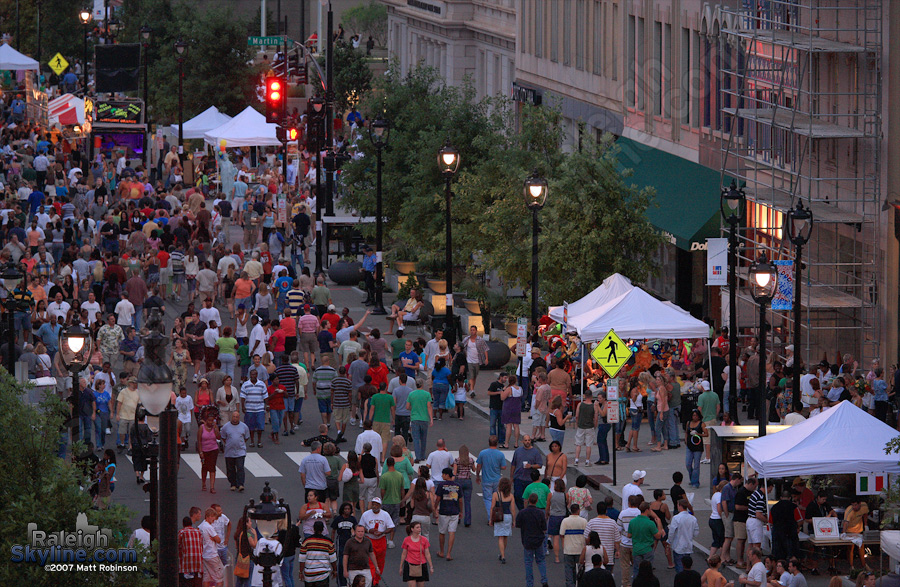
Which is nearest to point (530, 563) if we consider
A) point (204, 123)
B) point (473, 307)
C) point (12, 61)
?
point (473, 307)

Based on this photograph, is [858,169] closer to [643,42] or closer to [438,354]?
[438,354]

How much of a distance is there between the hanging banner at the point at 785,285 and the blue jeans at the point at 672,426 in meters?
2.84

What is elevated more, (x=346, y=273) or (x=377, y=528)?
(x=346, y=273)

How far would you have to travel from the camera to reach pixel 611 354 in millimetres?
24828

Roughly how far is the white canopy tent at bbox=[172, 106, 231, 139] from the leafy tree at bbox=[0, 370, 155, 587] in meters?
48.0

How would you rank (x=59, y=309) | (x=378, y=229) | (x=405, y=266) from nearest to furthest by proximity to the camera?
(x=59, y=309), (x=378, y=229), (x=405, y=266)

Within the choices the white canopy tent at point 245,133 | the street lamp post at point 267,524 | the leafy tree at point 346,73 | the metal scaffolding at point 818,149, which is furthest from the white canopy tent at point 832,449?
the leafy tree at point 346,73

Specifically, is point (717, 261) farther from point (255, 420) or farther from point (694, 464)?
point (255, 420)

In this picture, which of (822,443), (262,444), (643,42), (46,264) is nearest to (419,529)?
(822,443)

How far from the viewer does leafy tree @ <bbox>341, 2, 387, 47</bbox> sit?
114m

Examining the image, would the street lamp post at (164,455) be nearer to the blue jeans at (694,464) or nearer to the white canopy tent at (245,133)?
the blue jeans at (694,464)

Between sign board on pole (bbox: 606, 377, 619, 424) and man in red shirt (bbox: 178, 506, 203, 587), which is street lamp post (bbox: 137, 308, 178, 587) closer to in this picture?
man in red shirt (bbox: 178, 506, 203, 587)

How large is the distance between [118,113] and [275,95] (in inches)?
620

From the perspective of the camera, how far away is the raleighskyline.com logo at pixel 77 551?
39.5 ft
